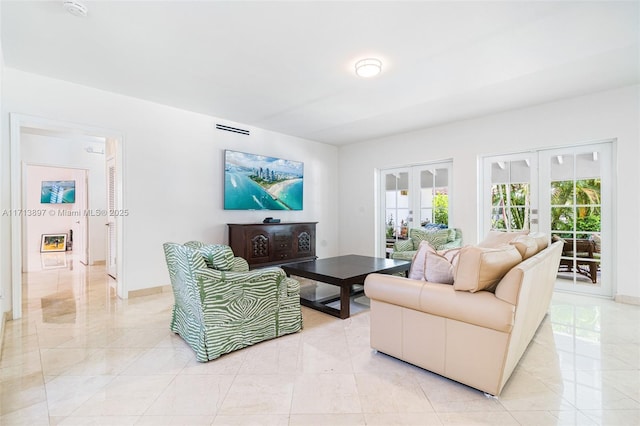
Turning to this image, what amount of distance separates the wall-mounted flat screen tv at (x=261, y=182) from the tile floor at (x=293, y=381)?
2389mm

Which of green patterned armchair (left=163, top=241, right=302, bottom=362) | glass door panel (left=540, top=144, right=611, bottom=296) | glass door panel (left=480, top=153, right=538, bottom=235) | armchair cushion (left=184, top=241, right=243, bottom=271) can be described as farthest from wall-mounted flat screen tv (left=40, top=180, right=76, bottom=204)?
glass door panel (left=540, top=144, right=611, bottom=296)

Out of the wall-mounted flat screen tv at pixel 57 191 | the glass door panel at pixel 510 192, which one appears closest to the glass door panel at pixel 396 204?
the glass door panel at pixel 510 192

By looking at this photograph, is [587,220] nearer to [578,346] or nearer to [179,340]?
[578,346]

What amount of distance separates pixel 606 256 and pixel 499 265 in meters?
3.29

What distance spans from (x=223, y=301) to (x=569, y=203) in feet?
14.9

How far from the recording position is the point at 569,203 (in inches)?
163

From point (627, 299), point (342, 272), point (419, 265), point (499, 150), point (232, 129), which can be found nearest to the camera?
point (419, 265)

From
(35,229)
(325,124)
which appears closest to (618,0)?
(325,124)

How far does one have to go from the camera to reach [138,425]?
1.58 meters

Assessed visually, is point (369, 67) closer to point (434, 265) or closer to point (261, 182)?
point (434, 265)

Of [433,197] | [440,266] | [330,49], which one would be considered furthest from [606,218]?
[330,49]

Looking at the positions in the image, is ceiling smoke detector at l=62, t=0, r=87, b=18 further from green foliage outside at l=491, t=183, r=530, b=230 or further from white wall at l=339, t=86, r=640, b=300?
green foliage outside at l=491, t=183, r=530, b=230

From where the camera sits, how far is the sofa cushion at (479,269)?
5.80ft

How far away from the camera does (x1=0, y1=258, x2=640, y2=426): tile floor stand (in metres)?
1.67
